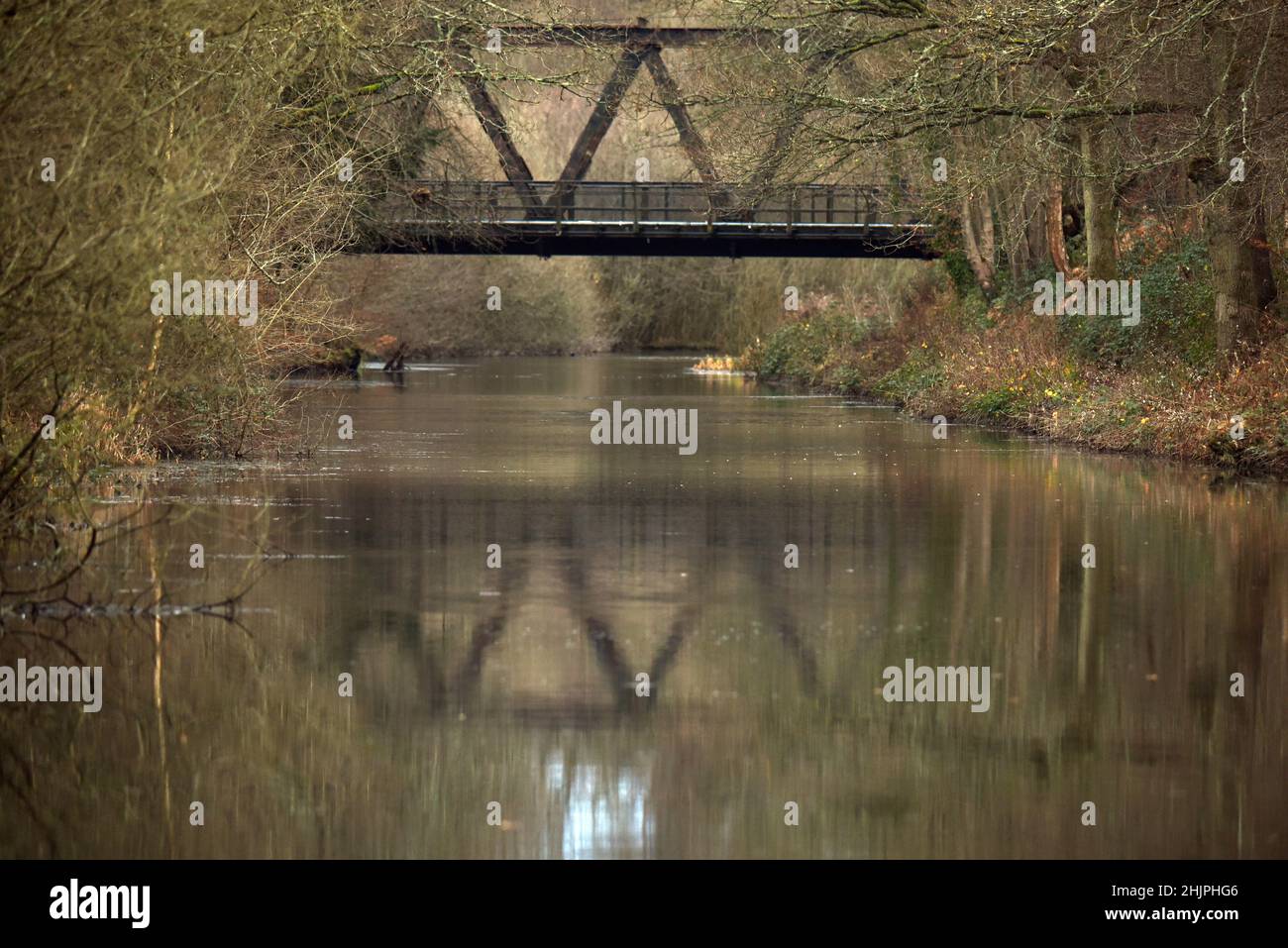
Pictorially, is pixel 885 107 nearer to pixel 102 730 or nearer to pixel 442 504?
pixel 442 504

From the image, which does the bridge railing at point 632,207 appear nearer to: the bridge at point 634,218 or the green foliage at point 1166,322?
the bridge at point 634,218

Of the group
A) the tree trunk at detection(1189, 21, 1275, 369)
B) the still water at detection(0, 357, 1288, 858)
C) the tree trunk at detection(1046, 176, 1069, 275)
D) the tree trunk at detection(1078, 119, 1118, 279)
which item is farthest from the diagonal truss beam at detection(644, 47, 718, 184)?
the still water at detection(0, 357, 1288, 858)

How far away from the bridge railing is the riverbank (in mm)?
2693

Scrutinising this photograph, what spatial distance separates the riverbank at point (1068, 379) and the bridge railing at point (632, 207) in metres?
2.69

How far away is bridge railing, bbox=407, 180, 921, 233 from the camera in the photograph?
40.8 m

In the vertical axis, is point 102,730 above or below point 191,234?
below

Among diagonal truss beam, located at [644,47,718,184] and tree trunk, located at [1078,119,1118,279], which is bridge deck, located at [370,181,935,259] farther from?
tree trunk, located at [1078,119,1118,279]

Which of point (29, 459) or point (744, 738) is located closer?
point (744, 738)

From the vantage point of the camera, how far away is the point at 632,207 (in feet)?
179

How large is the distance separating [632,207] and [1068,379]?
2422cm

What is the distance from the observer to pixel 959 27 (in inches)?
991
